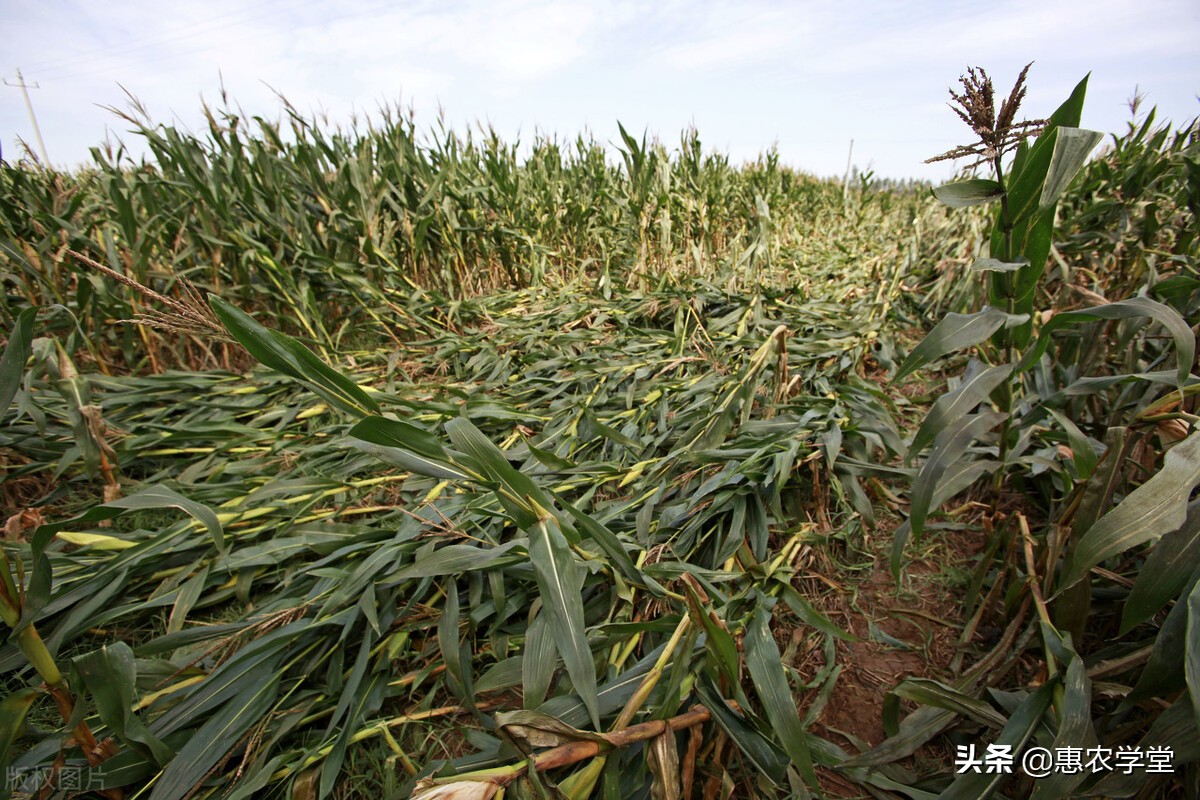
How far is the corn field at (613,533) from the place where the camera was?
83 centimetres

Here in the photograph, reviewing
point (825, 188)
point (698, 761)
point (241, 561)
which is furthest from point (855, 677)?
point (825, 188)

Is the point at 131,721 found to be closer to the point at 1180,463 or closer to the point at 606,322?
the point at 1180,463

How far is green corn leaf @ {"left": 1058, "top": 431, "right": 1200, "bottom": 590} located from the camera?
2.24 ft

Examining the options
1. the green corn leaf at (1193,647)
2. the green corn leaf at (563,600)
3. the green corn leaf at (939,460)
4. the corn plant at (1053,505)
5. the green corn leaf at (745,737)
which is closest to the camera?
the green corn leaf at (1193,647)

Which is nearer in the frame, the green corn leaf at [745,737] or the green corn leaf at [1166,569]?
the green corn leaf at [1166,569]

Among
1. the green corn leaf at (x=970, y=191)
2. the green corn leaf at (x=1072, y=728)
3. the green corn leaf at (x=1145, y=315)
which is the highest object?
the green corn leaf at (x=970, y=191)

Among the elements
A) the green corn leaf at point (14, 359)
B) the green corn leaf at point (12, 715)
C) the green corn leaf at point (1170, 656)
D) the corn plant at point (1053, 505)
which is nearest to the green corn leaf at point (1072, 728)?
the corn plant at point (1053, 505)

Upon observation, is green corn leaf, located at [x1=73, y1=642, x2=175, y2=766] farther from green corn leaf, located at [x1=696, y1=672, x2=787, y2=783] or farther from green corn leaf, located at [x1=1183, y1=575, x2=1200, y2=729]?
green corn leaf, located at [x1=1183, y1=575, x2=1200, y2=729]

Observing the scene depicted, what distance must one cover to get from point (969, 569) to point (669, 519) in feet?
2.72

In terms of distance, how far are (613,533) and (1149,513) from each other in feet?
3.09

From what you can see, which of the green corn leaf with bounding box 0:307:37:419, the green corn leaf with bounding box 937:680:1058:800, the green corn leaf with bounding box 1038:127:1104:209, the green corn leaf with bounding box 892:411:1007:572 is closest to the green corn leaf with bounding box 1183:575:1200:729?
the green corn leaf with bounding box 937:680:1058:800

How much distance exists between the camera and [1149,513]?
696 millimetres

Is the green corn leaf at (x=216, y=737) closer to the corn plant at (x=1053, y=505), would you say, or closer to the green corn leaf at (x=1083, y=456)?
the corn plant at (x=1053, y=505)

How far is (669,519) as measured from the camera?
1382mm
